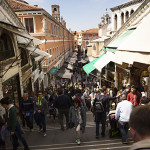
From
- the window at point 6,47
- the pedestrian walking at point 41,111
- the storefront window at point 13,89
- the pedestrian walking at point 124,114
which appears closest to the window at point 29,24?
the window at point 6,47

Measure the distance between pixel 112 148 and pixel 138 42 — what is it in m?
3.22

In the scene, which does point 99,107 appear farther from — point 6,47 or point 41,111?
point 6,47

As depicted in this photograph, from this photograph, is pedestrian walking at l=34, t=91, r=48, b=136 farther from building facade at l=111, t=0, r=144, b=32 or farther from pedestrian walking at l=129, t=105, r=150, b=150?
building facade at l=111, t=0, r=144, b=32

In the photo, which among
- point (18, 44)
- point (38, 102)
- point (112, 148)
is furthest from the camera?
point (18, 44)

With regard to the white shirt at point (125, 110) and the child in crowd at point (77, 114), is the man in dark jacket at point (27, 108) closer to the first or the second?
the child in crowd at point (77, 114)

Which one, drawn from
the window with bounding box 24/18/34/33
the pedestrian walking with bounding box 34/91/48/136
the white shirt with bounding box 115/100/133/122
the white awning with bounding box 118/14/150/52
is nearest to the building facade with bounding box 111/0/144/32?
the window with bounding box 24/18/34/33

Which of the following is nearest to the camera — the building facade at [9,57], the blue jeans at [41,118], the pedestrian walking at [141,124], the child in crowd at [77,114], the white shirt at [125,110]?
the pedestrian walking at [141,124]

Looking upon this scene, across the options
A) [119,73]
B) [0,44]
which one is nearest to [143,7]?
[119,73]

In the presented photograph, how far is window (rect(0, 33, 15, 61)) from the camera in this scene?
6961 millimetres

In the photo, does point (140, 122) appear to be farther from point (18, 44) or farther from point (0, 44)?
point (18, 44)

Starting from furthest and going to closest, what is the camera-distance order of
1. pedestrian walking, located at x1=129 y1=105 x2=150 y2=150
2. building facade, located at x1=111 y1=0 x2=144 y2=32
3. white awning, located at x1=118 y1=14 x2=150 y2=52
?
building facade, located at x1=111 y1=0 x2=144 y2=32
white awning, located at x1=118 y1=14 x2=150 y2=52
pedestrian walking, located at x1=129 y1=105 x2=150 y2=150

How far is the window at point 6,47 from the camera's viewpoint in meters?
6.96

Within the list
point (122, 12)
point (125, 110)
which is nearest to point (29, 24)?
point (122, 12)

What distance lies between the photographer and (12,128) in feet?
13.5
